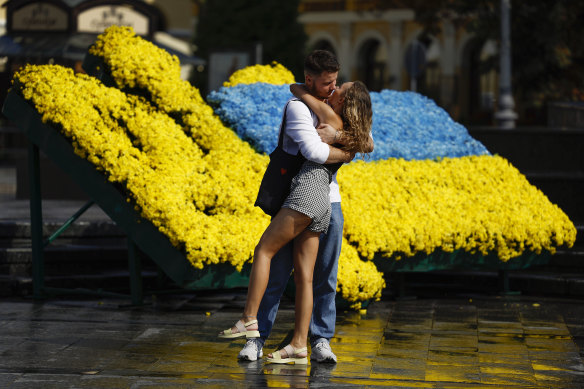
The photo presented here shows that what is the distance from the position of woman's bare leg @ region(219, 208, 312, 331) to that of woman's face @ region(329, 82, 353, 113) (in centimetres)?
64

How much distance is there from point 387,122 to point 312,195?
3914 millimetres

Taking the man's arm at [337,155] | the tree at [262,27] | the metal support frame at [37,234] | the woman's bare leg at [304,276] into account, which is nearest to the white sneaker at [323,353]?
the woman's bare leg at [304,276]

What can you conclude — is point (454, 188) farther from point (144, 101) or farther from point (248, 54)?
point (248, 54)

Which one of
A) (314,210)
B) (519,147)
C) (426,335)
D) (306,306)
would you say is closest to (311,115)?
(314,210)

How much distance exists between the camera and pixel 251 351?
6.67 metres

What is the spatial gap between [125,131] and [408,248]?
2.26 m

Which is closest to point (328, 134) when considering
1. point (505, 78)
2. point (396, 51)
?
point (505, 78)

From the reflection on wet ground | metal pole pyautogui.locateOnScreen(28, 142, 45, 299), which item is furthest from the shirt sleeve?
metal pole pyautogui.locateOnScreen(28, 142, 45, 299)

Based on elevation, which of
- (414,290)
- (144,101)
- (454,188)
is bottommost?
(414,290)

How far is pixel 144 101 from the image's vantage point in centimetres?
904

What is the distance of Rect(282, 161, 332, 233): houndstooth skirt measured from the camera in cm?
641

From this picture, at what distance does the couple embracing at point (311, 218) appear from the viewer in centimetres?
644

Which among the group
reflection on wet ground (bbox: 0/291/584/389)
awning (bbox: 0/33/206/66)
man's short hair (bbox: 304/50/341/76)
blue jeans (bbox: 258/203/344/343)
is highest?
awning (bbox: 0/33/206/66)

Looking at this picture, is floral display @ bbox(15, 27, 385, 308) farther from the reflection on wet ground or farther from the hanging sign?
the hanging sign
